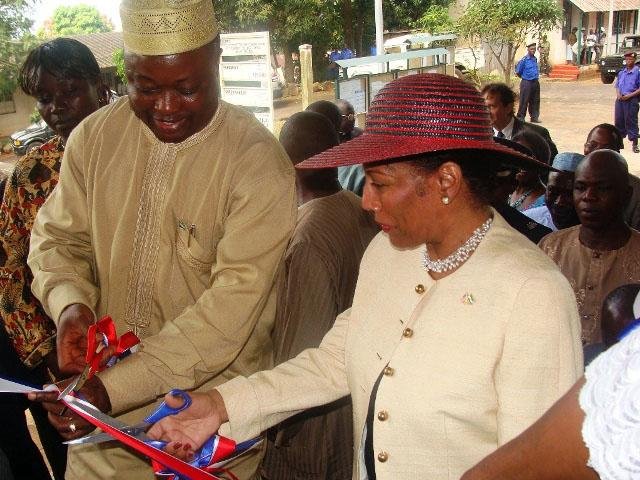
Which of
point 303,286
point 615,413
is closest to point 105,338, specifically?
point 303,286

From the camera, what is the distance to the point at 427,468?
5.41 feet

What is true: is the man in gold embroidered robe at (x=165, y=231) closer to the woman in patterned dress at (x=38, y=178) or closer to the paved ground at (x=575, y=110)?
the woman in patterned dress at (x=38, y=178)

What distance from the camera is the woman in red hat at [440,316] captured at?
1.52 m

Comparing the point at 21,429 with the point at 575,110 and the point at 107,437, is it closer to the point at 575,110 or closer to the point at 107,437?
the point at 107,437

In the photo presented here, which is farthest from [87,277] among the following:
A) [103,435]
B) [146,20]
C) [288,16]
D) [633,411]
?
[288,16]

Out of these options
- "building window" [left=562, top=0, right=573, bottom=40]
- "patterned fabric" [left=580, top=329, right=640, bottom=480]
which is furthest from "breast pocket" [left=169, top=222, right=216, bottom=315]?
"building window" [left=562, top=0, right=573, bottom=40]

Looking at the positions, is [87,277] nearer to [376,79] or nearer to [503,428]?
[503,428]

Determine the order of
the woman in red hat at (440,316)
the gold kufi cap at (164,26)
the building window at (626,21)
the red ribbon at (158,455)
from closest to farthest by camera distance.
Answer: the woman in red hat at (440,316) < the red ribbon at (158,455) < the gold kufi cap at (164,26) < the building window at (626,21)

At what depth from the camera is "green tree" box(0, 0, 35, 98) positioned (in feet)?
76.3

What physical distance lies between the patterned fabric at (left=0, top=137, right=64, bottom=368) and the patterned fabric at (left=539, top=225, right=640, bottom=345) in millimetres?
2653

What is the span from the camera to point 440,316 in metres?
1.67

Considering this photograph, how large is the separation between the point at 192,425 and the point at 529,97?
16.7 meters

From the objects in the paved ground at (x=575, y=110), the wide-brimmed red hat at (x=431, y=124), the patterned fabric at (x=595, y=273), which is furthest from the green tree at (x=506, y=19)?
the wide-brimmed red hat at (x=431, y=124)

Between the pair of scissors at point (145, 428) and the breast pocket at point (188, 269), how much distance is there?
0.43 m
